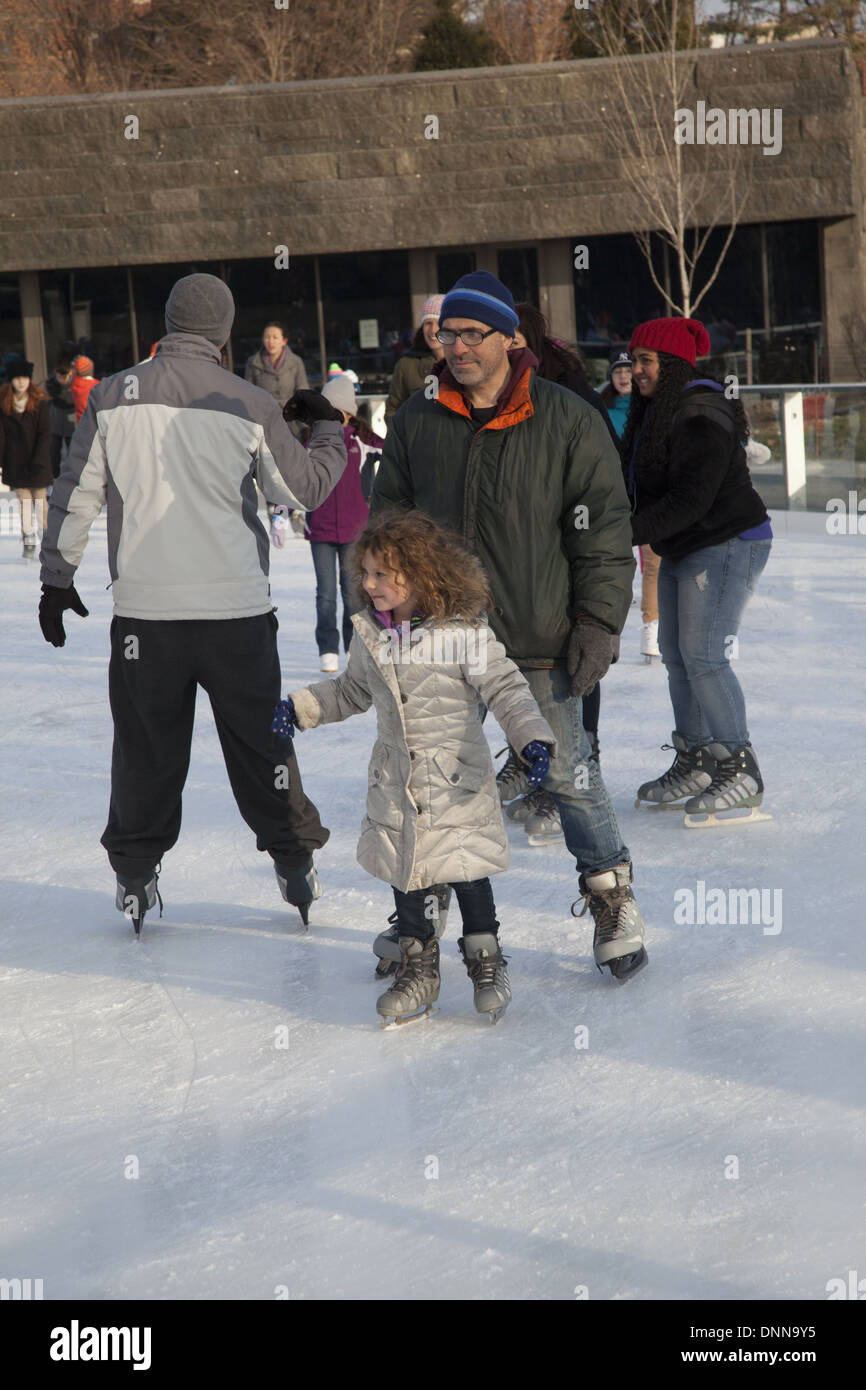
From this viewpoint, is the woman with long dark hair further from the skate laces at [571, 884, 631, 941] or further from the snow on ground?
the skate laces at [571, 884, 631, 941]

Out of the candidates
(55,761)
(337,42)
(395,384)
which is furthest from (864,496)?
(337,42)

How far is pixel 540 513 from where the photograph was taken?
312 centimetres

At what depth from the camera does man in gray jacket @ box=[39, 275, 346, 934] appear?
330cm

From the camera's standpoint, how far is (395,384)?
5449 mm

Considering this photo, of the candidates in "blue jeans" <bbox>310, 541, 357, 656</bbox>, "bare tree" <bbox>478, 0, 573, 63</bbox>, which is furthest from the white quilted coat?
"bare tree" <bbox>478, 0, 573, 63</bbox>

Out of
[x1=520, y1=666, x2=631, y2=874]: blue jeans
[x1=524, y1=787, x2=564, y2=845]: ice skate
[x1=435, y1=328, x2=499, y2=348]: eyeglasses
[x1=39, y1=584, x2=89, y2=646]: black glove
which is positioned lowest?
[x1=524, y1=787, x2=564, y2=845]: ice skate

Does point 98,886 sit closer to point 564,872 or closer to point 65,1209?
point 564,872

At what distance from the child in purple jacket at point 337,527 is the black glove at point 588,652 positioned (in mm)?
3210

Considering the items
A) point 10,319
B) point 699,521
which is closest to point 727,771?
point 699,521

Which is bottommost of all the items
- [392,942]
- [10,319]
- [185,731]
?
[392,942]

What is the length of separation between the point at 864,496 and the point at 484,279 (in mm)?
7558

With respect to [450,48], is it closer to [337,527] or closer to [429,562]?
[337,527]

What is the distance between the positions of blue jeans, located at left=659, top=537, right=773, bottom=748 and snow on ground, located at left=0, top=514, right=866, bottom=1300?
0.35 metres

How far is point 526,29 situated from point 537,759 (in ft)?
118
